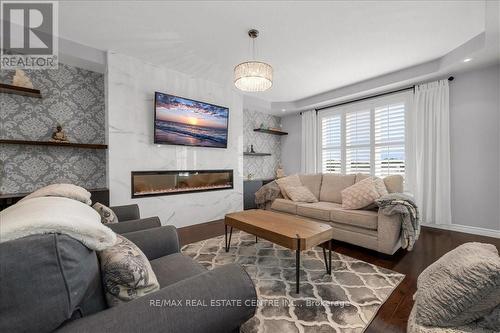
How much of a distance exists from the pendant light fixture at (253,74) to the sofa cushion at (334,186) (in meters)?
2.05

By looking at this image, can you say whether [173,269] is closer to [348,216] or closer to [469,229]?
[348,216]

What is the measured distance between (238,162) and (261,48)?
7.31 ft

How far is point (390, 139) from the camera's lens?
13.5 ft

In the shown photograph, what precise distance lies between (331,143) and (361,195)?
2.41m

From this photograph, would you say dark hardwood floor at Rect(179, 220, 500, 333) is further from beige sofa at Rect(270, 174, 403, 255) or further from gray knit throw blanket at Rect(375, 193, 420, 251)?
gray knit throw blanket at Rect(375, 193, 420, 251)

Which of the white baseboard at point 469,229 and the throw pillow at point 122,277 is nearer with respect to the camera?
the throw pillow at point 122,277

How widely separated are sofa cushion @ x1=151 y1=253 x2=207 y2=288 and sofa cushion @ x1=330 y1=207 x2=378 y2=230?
6.73 feet

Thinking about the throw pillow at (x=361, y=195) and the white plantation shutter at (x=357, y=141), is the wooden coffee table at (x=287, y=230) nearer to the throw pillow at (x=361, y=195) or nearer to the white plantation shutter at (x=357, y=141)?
the throw pillow at (x=361, y=195)

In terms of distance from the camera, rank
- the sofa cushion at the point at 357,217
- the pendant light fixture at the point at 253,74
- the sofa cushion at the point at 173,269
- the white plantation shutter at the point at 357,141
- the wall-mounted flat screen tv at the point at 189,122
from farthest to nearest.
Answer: the white plantation shutter at the point at 357,141, the wall-mounted flat screen tv at the point at 189,122, the sofa cushion at the point at 357,217, the pendant light fixture at the point at 253,74, the sofa cushion at the point at 173,269

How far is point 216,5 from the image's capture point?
2.14 metres

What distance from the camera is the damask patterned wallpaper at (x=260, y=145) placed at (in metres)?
5.38

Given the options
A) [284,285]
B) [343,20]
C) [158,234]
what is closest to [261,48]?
[343,20]

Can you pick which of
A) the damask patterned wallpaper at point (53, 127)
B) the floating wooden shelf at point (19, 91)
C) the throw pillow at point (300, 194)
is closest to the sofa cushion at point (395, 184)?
the throw pillow at point (300, 194)

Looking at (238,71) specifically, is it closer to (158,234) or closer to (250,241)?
(158,234)
